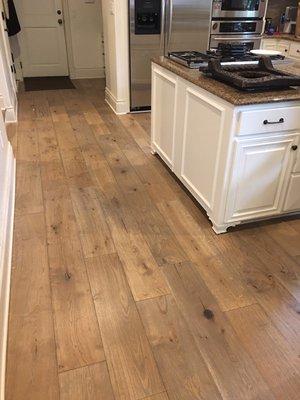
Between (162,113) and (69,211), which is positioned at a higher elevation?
(162,113)

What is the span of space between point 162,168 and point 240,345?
181 cm

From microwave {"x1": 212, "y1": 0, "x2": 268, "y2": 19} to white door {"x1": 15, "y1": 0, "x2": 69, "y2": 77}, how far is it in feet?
9.76

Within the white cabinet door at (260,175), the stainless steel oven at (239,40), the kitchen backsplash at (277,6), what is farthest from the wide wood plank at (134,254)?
the kitchen backsplash at (277,6)

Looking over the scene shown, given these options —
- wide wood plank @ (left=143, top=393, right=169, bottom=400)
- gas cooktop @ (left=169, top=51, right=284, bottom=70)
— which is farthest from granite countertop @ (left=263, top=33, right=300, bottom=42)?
wide wood plank @ (left=143, top=393, right=169, bottom=400)

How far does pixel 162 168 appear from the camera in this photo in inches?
120

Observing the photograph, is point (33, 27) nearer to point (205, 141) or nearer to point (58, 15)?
point (58, 15)

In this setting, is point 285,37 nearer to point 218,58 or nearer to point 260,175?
point 218,58

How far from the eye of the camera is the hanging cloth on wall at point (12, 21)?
5262 mm

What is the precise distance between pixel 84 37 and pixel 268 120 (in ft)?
16.4

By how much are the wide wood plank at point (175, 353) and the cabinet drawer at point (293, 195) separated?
3.39 feet

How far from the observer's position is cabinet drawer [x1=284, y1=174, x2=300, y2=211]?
215 cm

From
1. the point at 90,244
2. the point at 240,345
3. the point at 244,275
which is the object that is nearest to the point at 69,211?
the point at 90,244

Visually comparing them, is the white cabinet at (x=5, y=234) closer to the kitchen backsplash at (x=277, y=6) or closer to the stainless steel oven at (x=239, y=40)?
the stainless steel oven at (x=239, y=40)

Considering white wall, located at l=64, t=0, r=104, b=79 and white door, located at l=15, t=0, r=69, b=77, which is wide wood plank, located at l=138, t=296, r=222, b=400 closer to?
white wall, located at l=64, t=0, r=104, b=79
